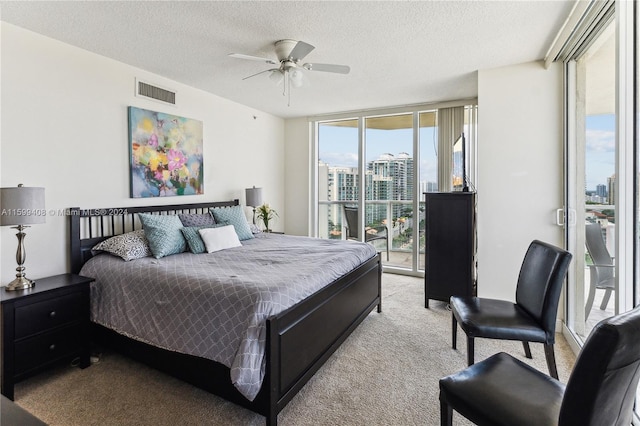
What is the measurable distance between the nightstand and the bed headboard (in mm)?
306

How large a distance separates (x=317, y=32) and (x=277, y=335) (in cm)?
233

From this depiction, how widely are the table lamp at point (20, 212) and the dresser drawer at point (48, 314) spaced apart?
0.21 m

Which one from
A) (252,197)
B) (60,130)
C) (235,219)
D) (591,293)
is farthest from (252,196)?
(591,293)

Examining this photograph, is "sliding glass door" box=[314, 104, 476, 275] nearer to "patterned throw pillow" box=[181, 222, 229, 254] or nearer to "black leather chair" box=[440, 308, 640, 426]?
"patterned throw pillow" box=[181, 222, 229, 254]

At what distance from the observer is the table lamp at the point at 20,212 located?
219 cm

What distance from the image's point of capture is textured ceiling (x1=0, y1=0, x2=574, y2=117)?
2.29m

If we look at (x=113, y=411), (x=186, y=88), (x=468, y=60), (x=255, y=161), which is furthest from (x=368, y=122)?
(x=113, y=411)

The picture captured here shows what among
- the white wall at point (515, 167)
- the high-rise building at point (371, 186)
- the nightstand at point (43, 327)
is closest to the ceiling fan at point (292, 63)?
the white wall at point (515, 167)

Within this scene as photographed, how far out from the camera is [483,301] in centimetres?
257

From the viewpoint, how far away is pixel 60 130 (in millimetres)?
2795

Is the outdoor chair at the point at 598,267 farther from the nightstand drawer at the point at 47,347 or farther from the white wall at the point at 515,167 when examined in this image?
the nightstand drawer at the point at 47,347


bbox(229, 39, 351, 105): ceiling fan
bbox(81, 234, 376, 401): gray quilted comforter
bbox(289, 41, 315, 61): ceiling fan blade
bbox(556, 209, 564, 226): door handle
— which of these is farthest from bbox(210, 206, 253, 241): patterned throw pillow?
bbox(556, 209, 564, 226): door handle

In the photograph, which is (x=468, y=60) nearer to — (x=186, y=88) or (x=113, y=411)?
(x=186, y=88)

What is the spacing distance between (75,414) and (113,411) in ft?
0.71
